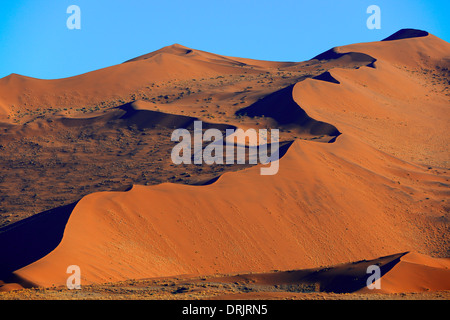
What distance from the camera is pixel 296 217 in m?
27.5

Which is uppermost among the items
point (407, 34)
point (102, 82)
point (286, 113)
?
point (407, 34)

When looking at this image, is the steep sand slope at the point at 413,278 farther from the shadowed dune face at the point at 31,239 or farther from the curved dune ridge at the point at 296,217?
the shadowed dune face at the point at 31,239

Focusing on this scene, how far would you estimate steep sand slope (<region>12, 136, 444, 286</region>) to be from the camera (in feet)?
72.7

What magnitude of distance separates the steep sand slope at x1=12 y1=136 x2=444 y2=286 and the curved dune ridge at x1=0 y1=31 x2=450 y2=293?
2.2 inches

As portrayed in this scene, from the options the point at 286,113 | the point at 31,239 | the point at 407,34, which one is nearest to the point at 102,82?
the point at 286,113

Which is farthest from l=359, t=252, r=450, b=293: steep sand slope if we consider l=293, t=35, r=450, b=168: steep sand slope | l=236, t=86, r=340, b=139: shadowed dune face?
l=293, t=35, r=450, b=168: steep sand slope

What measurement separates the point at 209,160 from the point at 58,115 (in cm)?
1775

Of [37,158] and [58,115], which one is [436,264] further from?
[58,115]

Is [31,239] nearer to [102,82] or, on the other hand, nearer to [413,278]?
[413,278]

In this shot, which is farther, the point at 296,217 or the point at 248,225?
the point at 296,217

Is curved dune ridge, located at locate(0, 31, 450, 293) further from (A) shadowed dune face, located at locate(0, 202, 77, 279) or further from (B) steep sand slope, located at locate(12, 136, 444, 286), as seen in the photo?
(A) shadowed dune face, located at locate(0, 202, 77, 279)

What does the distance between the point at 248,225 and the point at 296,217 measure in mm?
2517
